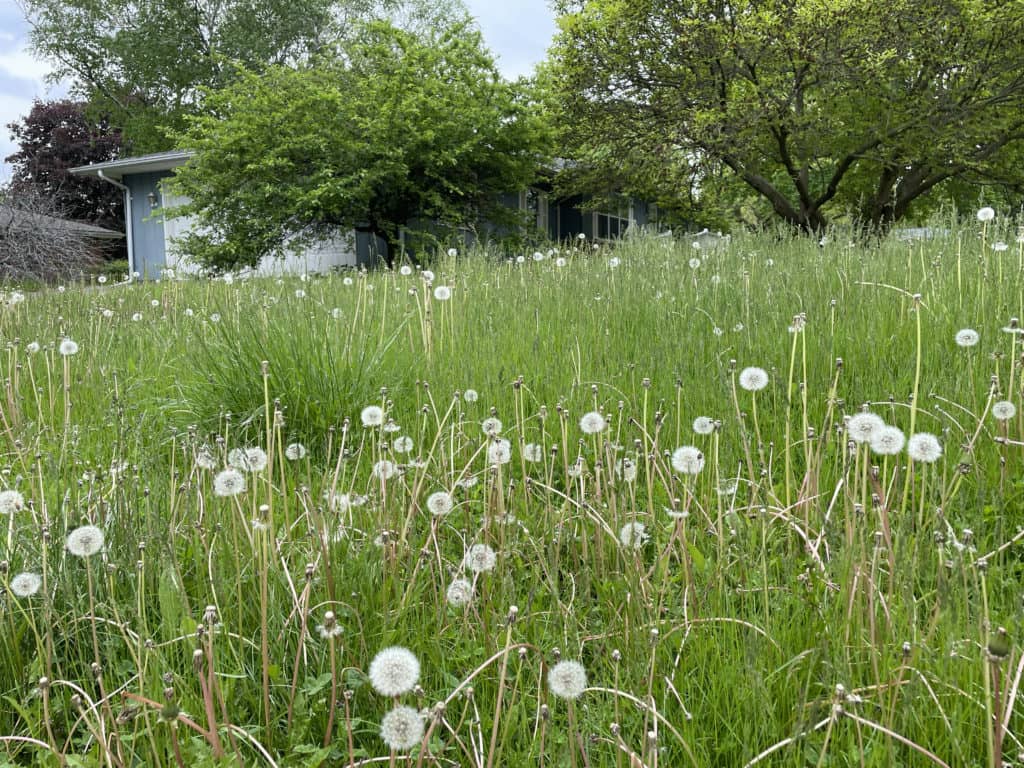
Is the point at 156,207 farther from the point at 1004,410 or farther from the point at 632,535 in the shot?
the point at 1004,410

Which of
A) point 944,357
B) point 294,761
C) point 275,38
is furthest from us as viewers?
point 275,38

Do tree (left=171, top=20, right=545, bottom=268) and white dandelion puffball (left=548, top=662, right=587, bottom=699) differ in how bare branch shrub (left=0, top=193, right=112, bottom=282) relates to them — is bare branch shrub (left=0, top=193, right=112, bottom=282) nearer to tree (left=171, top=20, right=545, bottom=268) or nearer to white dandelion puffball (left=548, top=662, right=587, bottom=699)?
tree (left=171, top=20, right=545, bottom=268)

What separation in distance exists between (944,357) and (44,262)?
56.6 ft

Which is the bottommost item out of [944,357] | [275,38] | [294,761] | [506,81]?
[294,761]

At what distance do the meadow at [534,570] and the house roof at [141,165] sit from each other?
80.3 feet

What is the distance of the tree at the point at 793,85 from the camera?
50.3 feet

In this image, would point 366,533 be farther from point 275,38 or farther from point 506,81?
point 275,38

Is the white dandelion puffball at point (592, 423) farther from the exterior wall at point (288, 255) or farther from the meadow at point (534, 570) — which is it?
the exterior wall at point (288, 255)

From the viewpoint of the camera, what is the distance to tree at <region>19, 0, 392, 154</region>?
114 feet

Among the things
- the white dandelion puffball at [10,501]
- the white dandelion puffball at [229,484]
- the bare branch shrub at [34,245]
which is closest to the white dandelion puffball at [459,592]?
the white dandelion puffball at [229,484]

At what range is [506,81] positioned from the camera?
18.2 metres

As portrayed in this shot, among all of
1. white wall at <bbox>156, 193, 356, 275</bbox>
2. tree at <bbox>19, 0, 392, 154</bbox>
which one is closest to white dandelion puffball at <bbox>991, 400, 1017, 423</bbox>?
white wall at <bbox>156, 193, 356, 275</bbox>

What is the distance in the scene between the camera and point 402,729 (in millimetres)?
1083

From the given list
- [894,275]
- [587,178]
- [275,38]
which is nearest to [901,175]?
[587,178]
